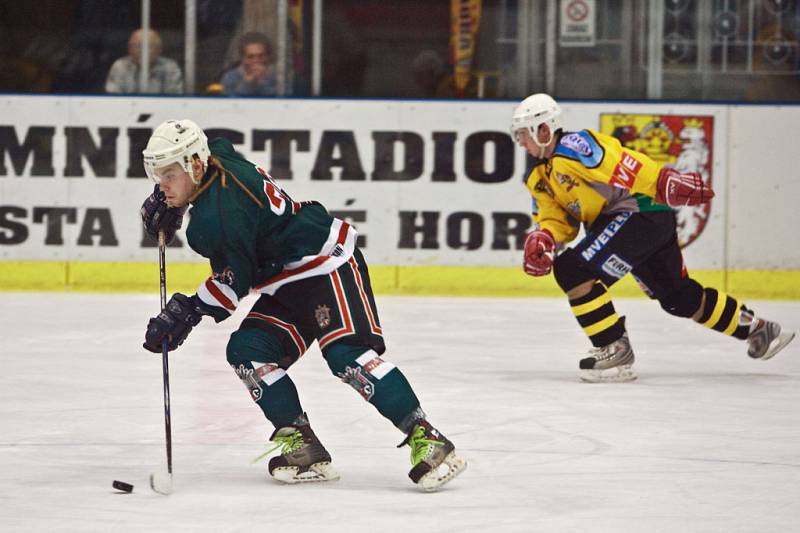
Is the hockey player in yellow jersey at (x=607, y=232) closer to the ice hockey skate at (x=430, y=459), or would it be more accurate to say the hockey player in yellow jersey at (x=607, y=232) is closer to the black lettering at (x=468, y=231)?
the ice hockey skate at (x=430, y=459)

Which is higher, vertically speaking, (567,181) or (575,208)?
(567,181)

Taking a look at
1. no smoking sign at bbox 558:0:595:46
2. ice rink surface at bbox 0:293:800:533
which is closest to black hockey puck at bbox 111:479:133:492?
ice rink surface at bbox 0:293:800:533

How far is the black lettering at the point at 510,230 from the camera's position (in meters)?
7.90

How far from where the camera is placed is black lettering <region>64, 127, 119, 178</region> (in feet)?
26.3

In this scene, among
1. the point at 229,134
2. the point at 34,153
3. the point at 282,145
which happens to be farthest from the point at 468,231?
the point at 34,153

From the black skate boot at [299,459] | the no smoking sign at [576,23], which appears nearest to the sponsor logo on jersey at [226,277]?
the black skate boot at [299,459]

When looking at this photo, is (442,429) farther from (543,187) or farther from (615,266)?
(543,187)

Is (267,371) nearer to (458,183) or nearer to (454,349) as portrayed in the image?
(454,349)

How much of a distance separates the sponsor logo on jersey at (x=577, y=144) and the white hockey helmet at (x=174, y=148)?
6.95ft

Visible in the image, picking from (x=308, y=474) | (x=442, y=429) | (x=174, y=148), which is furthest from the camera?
(x=442, y=429)

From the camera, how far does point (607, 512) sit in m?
3.31

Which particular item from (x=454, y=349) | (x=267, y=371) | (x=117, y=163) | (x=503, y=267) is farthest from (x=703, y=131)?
(x=267, y=371)

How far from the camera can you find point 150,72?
816cm

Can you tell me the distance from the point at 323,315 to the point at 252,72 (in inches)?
187
